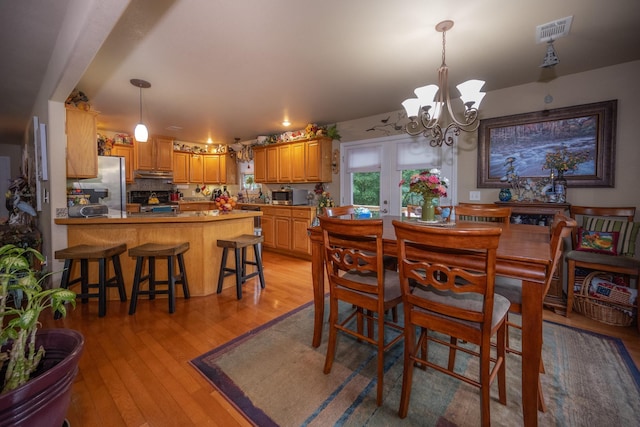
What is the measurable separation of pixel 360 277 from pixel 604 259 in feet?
7.58

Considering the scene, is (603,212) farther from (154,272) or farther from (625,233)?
(154,272)

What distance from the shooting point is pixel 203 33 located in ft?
7.00

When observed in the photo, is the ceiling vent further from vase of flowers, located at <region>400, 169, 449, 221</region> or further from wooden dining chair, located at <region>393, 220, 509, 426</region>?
wooden dining chair, located at <region>393, 220, 509, 426</region>

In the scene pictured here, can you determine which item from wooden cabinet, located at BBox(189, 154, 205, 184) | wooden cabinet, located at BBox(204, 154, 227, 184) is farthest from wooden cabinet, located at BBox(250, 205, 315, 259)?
wooden cabinet, located at BBox(189, 154, 205, 184)

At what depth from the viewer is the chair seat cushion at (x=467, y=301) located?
1.31 m

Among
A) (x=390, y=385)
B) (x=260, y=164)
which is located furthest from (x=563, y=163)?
(x=260, y=164)

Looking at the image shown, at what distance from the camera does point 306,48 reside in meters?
2.37

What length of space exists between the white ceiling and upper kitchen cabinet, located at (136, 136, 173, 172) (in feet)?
5.64

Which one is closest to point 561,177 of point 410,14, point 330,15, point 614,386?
point 614,386

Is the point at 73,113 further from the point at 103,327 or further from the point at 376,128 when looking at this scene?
the point at 376,128

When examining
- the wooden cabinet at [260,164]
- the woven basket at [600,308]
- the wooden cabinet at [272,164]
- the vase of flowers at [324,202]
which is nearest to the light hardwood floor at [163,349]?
the woven basket at [600,308]

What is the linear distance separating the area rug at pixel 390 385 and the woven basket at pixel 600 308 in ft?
1.11

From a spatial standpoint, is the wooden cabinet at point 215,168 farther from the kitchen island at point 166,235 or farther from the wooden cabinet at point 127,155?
the kitchen island at point 166,235

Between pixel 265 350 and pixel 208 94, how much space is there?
9.87 feet
